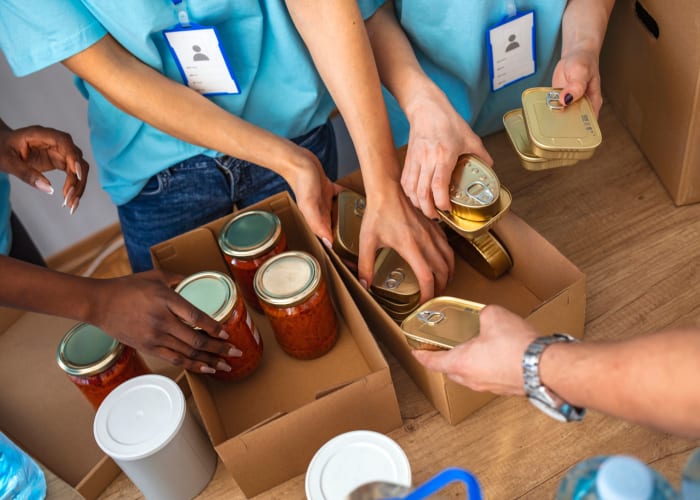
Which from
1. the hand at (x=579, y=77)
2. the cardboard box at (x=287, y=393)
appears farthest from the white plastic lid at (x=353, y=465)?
the hand at (x=579, y=77)

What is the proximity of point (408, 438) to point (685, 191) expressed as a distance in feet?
2.03

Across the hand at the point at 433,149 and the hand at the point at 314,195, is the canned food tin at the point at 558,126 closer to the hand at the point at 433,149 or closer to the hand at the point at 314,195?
the hand at the point at 433,149

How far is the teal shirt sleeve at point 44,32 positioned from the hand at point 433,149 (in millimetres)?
518

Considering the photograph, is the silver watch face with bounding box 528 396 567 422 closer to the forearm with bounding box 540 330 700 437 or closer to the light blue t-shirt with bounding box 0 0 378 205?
the forearm with bounding box 540 330 700 437

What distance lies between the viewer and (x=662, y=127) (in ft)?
3.68

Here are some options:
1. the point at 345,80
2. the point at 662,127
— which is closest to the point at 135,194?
the point at 345,80

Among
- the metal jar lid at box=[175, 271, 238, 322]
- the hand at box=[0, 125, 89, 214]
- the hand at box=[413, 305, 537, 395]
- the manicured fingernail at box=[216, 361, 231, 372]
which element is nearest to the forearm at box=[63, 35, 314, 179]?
the hand at box=[0, 125, 89, 214]

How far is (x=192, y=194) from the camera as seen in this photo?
1229 mm

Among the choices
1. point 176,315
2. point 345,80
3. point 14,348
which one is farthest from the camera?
point 14,348

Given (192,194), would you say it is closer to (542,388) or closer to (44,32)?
(44,32)

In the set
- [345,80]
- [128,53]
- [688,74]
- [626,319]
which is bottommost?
[626,319]

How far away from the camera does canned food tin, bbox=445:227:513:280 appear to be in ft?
3.33

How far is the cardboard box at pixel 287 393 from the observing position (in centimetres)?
84

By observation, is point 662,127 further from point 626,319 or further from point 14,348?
point 14,348
